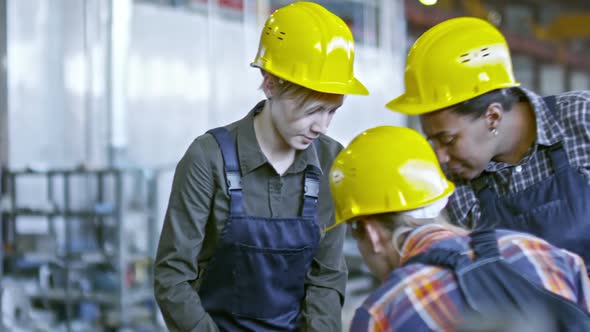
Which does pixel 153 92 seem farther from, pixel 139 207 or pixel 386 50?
pixel 386 50

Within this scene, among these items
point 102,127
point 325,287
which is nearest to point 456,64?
point 325,287

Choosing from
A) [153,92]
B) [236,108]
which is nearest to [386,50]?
[236,108]

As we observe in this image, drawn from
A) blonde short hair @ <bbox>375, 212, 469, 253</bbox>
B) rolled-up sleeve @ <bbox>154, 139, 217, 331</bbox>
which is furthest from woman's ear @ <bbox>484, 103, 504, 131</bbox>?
rolled-up sleeve @ <bbox>154, 139, 217, 331</bbox>

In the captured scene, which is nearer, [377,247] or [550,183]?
[377,247]

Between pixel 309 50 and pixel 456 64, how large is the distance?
0.37 meters

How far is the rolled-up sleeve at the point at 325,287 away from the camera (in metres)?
2.08

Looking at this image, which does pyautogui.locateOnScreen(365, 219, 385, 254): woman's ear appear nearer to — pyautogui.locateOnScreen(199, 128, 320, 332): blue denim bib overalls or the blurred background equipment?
pyautogui.locateOnScreen(199, 128, 320, 332): blue denim bib overalls

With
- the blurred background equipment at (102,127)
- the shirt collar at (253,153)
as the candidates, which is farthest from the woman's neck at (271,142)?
the blurred background equipment at (102,127)

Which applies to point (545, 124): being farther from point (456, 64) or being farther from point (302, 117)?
point (302, 117)

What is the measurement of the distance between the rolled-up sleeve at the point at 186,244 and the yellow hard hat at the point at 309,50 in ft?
0.99

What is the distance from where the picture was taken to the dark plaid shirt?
6.55ft

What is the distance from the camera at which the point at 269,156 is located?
81.1 inches

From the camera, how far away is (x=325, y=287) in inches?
83.2

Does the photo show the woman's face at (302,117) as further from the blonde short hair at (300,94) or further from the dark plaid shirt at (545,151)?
the dark plaid shirt at (545,151)
